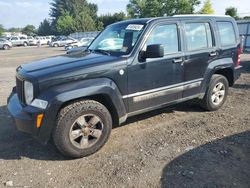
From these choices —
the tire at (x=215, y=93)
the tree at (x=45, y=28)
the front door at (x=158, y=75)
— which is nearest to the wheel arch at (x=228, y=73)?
the tire at (x=215, y=93)

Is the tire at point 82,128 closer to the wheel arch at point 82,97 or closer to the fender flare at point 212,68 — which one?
the wheel arch at point 82,97

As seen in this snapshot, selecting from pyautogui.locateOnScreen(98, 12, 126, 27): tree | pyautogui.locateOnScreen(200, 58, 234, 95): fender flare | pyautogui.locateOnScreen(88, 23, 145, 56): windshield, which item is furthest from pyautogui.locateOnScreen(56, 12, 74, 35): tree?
pyautogui.locateOnScreen(200, 58, 234, 95): fender flare

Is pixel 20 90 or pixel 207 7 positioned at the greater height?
pixel 207 7

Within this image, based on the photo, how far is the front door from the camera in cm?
450

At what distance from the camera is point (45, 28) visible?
9219 centimetres

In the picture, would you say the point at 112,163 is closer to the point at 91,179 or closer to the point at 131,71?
the point at 91,179

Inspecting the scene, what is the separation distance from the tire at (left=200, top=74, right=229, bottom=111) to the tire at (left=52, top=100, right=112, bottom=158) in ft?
8.04

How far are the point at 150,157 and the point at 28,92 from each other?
1.96m

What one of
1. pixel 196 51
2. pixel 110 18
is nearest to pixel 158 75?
pixel 196 51

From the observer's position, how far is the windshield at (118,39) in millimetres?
4609

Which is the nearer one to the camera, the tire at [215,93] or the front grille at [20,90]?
the front grille at [20,90]

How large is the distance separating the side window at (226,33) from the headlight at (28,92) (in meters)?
3.91

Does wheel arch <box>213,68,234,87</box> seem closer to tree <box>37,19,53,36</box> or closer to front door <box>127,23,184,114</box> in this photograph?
front door <box>127,23,184,114</box>

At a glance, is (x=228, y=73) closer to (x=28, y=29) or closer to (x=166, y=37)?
(x=166, y=37)
